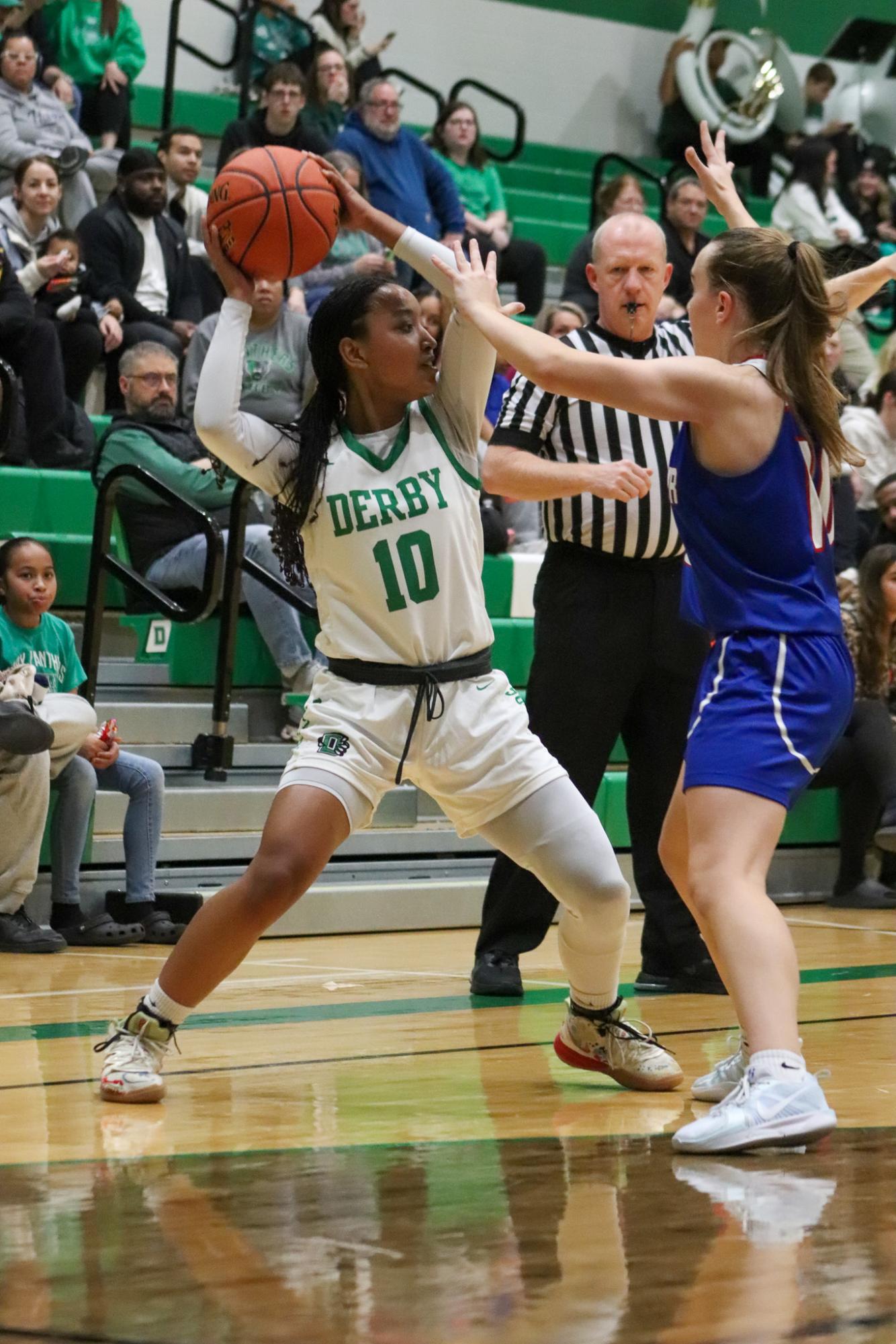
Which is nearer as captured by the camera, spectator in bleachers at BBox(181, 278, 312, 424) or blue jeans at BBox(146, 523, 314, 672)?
blue jeans at BBox(146, 523, 314, 672)

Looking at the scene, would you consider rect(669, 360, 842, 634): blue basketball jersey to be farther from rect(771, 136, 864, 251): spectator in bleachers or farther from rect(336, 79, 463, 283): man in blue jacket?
Answer: rect(771, 136, 864, 251): spectator in bleachers

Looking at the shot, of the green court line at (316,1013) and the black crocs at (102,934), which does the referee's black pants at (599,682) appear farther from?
the black crocs at (102,934)

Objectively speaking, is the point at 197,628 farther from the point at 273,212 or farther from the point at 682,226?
the point at 682,226

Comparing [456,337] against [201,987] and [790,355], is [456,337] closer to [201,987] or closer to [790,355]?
[790,355]

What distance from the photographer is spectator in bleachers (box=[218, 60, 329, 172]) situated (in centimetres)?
1094

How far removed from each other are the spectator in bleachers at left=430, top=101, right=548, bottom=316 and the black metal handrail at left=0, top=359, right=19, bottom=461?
4.97 metres

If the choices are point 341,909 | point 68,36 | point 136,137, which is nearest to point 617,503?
point 341,909

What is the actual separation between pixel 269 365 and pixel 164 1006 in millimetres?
5171

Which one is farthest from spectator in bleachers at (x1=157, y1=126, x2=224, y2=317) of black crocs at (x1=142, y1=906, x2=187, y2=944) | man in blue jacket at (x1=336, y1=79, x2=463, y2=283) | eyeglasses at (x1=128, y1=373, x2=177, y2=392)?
black crocs at (x1=142, y1=906, x2=187, y2=944)

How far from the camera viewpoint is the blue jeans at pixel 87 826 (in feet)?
20.9

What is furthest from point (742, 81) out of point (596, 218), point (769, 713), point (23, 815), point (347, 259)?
point (769, 713)

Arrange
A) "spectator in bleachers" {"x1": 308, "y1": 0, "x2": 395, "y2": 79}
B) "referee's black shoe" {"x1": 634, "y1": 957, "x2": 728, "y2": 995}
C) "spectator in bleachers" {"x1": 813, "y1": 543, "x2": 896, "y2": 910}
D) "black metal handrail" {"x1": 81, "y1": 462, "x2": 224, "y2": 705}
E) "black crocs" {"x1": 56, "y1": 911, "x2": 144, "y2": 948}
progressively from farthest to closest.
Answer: "spectator in bleachers" {"x1": 308, "y1": 0, "x2": 395, "y2": 79} → "spectator in bleachers" {"x1": 813, "y1": 543, "x2": 896, "y2": 910} → "black metal handrail" {"x1": 81, "y1": 462, "x2": 224, "y2": 705} → "black crocs" {"x1": 56, "y1": 911, "x2": 144, "y2": 948} → "referee's black shoe" {"x1": 634, "y1": 957, "x2": 728, "y2": 995}

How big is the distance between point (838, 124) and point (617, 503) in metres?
11.4

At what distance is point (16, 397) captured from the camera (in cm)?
781
